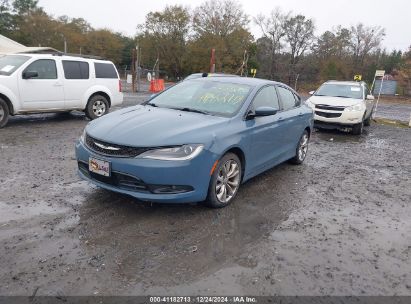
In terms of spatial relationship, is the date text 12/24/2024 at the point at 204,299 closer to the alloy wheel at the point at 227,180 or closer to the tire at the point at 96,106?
the alloy wheel at the point at 227,180

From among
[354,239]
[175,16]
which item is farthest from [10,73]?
[175,16]

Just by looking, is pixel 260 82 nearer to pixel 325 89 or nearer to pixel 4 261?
pixel 4 261

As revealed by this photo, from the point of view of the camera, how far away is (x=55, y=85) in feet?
32.5

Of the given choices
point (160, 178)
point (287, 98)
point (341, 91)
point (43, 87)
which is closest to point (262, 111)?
point (287, 98)

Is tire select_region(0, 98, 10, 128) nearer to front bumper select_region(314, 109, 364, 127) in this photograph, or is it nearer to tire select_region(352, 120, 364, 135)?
front bumper select_region(314, 109, 364, 127)

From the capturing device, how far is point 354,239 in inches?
163

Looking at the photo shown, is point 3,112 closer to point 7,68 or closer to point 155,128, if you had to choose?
point 7,68

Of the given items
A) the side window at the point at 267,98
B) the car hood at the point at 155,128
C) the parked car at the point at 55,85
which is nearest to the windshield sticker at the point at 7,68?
the parked car at the point at 55,85

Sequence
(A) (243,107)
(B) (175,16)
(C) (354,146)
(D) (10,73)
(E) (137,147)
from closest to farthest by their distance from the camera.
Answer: (E) (137,147) < (A) (243,107) < (D) (10,73) < (C) (354,146) < (B) (175,16)

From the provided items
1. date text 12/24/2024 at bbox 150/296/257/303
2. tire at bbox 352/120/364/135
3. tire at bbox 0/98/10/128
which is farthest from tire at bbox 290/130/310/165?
tire at bbox 0/98/10/128

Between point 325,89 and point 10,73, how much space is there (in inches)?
390

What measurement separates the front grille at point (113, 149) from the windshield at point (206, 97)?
4.52ft

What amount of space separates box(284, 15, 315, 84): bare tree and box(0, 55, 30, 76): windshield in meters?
50.7

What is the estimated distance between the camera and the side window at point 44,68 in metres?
9.45
